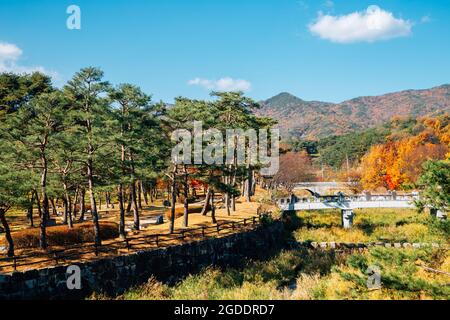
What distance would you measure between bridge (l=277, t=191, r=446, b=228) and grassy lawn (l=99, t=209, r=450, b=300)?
1495mm

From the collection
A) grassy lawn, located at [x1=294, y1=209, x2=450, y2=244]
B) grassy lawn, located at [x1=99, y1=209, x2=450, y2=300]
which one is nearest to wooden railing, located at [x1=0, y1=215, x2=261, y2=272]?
grassy lawn, located at [x1=99, y1=209, x2=450, y2=300]

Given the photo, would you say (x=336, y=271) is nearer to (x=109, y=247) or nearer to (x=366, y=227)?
(x=109, y=247)

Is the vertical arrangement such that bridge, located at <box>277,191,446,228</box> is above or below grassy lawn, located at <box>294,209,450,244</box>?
above

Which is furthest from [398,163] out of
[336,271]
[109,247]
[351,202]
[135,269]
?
[336,271]

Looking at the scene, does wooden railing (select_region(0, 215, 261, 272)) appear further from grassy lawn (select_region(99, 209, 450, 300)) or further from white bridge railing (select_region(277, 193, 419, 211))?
white bridge railing (select_region(277, 193, 419, 211))

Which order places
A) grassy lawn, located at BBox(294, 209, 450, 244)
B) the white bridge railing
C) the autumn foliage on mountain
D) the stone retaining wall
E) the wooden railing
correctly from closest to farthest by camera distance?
the stone retaining wall → the wooden railing → grassy lawn, located at BBox(294, 209, 450, 244) → the white bridge railing → the autumn foliage on mountain

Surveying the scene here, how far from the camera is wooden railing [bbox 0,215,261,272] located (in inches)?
723

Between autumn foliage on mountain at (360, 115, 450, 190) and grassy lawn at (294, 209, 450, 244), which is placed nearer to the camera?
grassy lawn at (294, 209, 450, 244)

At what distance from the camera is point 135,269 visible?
21.7 meters

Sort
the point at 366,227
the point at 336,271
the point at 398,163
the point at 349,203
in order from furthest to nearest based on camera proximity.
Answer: the point at 398,163
the point at 349,203
the point at 366,227
the point at 336,271

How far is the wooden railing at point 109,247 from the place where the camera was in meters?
18.4

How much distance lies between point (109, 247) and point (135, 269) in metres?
2.13
